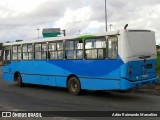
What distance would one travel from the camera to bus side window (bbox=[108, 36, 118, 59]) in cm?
1375

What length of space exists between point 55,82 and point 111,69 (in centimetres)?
406

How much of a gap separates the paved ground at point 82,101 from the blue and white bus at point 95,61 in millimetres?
597

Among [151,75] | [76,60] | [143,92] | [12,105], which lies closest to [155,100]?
[151,75]

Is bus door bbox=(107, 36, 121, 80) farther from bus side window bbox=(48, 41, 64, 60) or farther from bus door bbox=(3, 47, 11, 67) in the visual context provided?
bus door bbox=(3, 47, 11, 67)

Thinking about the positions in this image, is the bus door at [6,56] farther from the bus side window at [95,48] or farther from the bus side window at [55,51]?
the bus side window at [95,48]

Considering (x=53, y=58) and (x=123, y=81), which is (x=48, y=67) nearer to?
(x=53, y=58)

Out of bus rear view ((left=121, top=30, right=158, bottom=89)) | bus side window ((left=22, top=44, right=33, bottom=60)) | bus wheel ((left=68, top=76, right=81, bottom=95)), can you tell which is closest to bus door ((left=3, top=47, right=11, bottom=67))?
bus side window ((left=22, top=44, right=33, bottom=60))

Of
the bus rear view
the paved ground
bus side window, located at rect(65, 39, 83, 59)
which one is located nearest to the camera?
the paved ground

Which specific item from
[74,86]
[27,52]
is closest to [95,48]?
[74,86]

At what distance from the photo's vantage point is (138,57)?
45.2 feet

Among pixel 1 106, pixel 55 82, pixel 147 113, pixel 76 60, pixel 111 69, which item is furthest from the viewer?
pixel 55 82

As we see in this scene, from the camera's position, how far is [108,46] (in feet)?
46.4

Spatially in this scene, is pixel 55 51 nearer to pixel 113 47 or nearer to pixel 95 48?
pixel 95 48

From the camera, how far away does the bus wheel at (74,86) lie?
1563 cm
